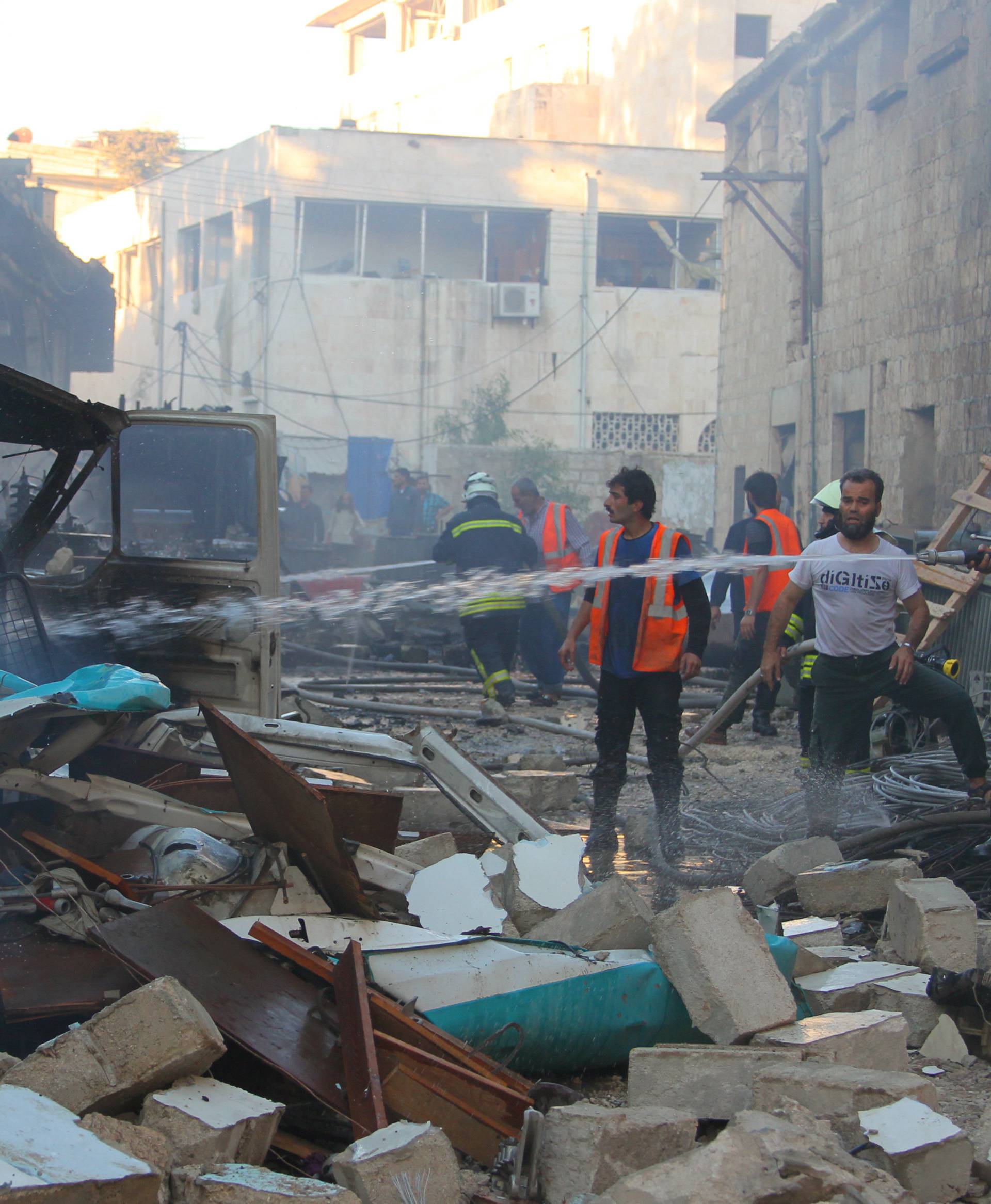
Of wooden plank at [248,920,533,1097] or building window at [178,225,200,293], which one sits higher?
building window at [178,225,200,293]

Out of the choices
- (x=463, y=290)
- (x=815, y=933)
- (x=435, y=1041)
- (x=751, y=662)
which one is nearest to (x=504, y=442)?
(x=463, y=290)

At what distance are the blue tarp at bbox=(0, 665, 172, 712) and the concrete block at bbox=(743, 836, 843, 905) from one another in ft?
7.82

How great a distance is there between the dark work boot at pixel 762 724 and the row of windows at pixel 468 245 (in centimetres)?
2438

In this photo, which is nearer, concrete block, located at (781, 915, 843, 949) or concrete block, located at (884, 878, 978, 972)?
concrete block, located at (884, 878, 978, 972)

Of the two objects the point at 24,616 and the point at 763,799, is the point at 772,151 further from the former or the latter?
the point at 24,616

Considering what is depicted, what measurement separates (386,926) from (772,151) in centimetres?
1707

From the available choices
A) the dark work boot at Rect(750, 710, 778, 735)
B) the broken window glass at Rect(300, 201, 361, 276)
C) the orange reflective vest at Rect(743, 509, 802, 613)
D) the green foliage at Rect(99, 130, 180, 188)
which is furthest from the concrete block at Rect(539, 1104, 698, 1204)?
the green foliage at Rect(99, 130, 180, 188)

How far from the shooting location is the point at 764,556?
8617 mm

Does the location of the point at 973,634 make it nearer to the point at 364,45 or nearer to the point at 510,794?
the point at 510,794

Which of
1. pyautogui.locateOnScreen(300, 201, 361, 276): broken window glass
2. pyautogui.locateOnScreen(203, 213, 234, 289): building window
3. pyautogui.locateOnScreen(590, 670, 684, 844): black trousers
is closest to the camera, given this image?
pyautogui.locateOnScreen(590, 670, 684, 844): black trousers

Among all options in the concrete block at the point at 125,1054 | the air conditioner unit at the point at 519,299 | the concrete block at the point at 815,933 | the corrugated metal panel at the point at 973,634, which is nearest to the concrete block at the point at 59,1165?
the concrete block at the point at 125,1054

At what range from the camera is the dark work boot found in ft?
30.3

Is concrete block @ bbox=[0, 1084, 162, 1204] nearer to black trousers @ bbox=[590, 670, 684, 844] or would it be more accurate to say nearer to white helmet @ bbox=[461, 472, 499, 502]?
black trousers @ bbox=[590, 670, 684, 844]

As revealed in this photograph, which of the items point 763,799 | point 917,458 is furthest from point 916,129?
point 763,799
